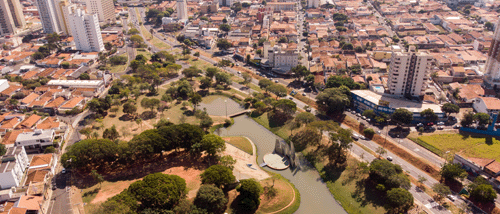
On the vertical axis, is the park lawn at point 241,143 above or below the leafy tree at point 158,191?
below

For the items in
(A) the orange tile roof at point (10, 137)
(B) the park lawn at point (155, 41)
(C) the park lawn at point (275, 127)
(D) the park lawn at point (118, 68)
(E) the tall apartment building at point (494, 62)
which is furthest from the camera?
(B) the park lawn at point (155, 41)

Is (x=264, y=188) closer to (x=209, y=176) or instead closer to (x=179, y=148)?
(x=209, y=176)

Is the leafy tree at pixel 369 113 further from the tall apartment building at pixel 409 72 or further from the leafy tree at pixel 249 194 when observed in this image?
the leafy tree at pixel 249 194

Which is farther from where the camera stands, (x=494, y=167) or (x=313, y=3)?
(x=313, y=3)

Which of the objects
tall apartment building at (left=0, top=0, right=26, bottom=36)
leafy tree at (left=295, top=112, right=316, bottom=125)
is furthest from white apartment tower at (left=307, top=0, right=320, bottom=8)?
tall apartment building at (left=0, top=0, right=26, bottom=36)

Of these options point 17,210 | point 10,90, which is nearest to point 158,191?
point 17,210

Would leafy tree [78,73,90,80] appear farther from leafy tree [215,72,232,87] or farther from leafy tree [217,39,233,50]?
leafy tree [217,39,233,50]

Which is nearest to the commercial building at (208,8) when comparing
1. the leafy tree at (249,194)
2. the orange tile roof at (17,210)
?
the leafy tree at (249,194)

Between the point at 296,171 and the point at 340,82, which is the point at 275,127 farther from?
the point at 340,82
